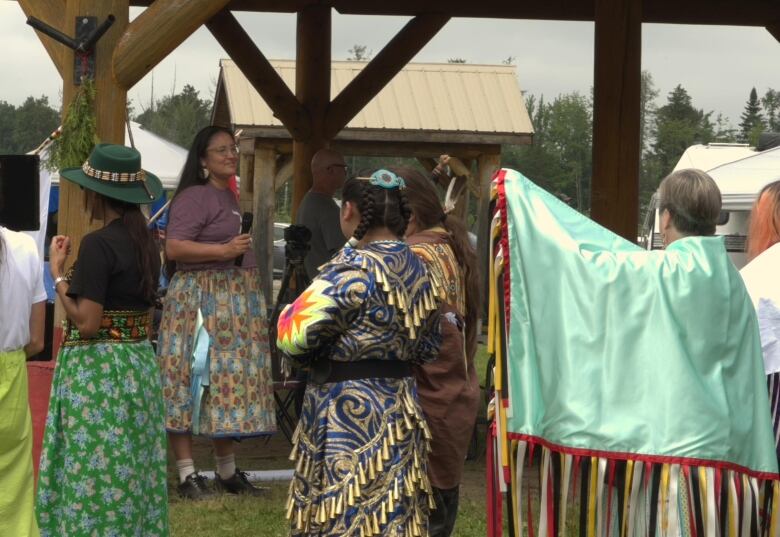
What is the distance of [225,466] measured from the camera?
6844mm

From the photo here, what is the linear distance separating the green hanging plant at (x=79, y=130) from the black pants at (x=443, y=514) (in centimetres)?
188

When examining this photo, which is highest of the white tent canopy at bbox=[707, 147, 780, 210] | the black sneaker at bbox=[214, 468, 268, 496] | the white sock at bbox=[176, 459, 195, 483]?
the white tent canopy at bbox=[707, 147, 780, 210]

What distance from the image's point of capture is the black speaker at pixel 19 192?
5.38 metres

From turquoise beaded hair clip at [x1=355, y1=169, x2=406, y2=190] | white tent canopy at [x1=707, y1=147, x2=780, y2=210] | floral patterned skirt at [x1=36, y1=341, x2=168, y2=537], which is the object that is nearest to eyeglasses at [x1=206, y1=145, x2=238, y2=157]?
floral patterned skirt at [x1=36, y1=341, x2=168, y2=537]

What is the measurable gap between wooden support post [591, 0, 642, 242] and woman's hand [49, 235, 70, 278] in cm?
364

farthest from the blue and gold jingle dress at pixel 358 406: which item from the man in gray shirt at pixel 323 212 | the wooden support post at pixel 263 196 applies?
the wooden support post at pixel 263 196

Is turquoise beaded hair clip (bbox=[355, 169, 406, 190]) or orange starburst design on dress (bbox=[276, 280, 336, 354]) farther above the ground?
turquoise beaded hair clip (bbox=[355, 169, 406, 190])

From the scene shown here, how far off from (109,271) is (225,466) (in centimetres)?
224

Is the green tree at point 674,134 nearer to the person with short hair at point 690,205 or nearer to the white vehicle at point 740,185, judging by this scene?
the white vehicle at point 740,185

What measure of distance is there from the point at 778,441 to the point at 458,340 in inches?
45.6

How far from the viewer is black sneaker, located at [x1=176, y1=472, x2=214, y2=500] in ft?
22.0

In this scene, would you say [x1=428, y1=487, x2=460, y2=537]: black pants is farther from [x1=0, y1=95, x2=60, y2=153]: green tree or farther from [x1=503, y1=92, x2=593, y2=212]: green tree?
[x1=0, y1=95, x2=60, y2=153]: green tree

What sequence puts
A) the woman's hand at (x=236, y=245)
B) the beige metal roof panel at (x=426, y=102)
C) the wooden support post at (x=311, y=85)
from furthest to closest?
the beige metal roof panel at (x=426, y=102)
the wooden support post at (x=311, y=85)
the woman's hand at (x=236, y=245)

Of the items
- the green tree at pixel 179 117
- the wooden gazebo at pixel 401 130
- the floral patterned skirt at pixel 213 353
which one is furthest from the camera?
the green tree at pixel 179 117
